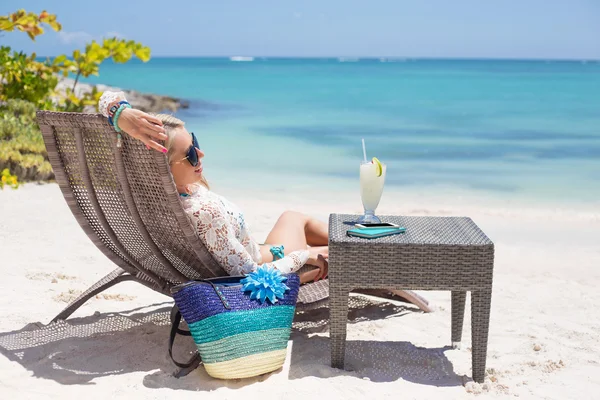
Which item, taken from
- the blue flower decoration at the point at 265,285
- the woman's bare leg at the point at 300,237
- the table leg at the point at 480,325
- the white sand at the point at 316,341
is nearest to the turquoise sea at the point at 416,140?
the white sand at the point at 316,341

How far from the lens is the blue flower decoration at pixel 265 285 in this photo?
2820mm

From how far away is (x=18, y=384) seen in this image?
8.87ft

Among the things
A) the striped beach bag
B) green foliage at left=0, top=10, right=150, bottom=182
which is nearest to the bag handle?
the striped beach bag

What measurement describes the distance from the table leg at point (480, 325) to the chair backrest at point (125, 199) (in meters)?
1.02

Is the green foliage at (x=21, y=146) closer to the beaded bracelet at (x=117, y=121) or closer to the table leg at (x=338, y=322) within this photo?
the beaded bracelet at (x=117, y=121)

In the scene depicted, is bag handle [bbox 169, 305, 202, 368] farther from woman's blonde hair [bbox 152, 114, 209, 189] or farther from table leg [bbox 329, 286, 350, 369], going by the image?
woman's blonde hair [bbox 152, 114, 209, 189]

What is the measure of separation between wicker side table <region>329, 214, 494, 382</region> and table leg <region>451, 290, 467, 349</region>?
42cm

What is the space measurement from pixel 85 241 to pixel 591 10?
2874 inches

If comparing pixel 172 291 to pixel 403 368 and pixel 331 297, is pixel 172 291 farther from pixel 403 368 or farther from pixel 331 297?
pixel 403 368

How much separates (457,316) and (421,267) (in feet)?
2.02

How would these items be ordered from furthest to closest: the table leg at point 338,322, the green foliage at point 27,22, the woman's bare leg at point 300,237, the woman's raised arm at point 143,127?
1. the green foliage at point 27,22
2. the woman's bare leg at point 300,237
3. the table leg at point 338,322
4. the woman's raised arm at point 143,127

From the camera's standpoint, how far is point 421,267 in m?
2.72

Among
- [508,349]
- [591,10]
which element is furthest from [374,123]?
[591,10]

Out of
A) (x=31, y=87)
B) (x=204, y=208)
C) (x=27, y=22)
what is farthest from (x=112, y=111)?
(x=31, y=87)
